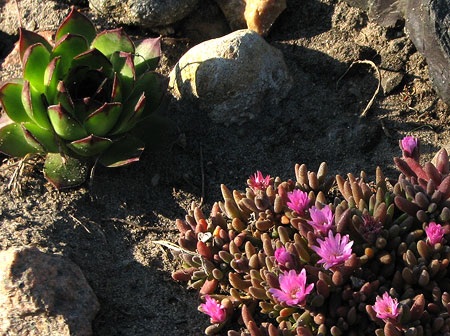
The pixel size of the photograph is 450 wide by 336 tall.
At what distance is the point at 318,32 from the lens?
3959 mm

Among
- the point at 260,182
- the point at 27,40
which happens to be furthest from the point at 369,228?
the point at 27,40

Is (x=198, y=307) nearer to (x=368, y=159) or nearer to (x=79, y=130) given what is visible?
(x=79, y=130)

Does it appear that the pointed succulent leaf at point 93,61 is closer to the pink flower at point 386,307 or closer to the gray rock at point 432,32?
the gray rock at point 432,32

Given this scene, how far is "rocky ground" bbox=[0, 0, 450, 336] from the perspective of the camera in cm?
290

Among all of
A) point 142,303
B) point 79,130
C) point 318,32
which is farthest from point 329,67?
point 142,303

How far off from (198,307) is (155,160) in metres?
1.06

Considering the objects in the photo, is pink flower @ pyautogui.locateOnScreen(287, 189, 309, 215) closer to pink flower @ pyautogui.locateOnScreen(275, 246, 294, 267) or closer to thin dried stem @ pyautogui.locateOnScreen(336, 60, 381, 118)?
pink flower @ pyautogui.locateOnScreen(275, 246, 294, 267)

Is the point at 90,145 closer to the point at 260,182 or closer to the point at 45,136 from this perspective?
the point at 45,136

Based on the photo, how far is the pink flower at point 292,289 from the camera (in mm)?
2373

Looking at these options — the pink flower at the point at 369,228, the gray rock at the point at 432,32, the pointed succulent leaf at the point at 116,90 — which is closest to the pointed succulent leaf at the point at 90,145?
the pointed succulent leaf at the point at 116,90

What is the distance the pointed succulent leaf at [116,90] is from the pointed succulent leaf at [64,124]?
22 cm

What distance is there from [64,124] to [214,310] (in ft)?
3.83

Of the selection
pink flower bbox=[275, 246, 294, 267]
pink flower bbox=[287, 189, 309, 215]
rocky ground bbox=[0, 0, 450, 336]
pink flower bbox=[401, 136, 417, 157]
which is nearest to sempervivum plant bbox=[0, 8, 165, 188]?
rocky ground bbox=[0, 0, 450, 336]

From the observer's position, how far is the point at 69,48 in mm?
3219
